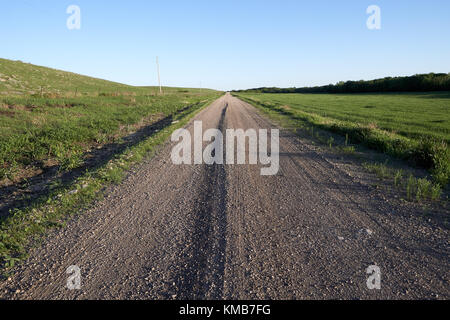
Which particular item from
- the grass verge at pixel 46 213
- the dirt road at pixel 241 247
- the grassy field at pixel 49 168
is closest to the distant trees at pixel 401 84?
the grassy field at pixel 49 168

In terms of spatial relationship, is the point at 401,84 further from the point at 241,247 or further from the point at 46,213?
the point at 46,213

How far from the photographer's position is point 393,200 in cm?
443

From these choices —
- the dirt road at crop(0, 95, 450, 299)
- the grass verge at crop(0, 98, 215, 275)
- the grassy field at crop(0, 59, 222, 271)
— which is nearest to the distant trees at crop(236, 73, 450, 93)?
the grassy field at crop(0, 59, 222, 271)

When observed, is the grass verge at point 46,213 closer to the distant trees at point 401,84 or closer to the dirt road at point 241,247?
the dirt road at point 241,247

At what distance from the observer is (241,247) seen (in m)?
3.12

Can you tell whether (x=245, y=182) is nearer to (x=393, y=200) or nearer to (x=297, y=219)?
(x=297, y=219)

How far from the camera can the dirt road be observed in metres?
2.45

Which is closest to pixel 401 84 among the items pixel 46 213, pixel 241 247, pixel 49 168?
pixel 241 247

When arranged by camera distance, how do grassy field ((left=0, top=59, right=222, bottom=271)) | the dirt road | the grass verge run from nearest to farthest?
1. the dirt road
2. the grass verge
3. grassy field ((left=0, top=59, right=222, bottom=271))

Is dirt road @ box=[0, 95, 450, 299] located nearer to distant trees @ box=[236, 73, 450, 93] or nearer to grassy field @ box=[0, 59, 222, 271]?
grassy field @ box=[0, 59, 222, 271]

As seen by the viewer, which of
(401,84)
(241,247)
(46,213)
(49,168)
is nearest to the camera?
→ (241,247)

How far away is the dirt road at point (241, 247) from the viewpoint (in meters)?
2.45
